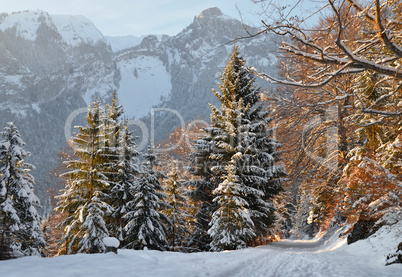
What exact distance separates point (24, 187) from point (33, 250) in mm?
4120

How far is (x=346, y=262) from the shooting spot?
8.02 meters

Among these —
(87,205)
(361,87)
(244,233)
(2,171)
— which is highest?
(361,87)

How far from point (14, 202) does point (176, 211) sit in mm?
9399

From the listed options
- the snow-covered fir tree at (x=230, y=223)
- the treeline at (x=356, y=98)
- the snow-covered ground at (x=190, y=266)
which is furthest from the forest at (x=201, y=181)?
the snow-covered ground at (x=190, y=266)

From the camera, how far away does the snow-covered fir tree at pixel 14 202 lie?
47.7 ft

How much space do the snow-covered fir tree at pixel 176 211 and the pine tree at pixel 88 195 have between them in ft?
13.0

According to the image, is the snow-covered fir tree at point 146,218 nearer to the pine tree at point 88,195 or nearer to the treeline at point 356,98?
the pine tree at point 88,195

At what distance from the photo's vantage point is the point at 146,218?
1594 centimetres

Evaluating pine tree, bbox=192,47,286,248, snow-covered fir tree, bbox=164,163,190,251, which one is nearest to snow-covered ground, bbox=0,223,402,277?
pine tree, bbox=192,47,286,248

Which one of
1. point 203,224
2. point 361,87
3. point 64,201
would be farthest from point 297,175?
point 64,201

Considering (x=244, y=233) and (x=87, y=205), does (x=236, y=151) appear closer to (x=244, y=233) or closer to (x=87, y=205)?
(x=244, y=233)

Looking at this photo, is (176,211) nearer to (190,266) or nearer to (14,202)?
(14,202)

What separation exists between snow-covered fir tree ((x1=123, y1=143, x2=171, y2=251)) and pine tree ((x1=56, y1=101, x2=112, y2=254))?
57.2 inches

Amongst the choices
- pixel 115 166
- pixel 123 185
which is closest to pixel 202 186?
pixel 123 185
